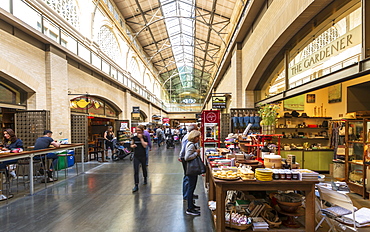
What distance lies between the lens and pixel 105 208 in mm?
4219

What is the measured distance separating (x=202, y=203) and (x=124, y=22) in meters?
15.9

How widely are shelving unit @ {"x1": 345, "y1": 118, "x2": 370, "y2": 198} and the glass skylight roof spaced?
37.3 ft

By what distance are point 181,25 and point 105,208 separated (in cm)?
1881

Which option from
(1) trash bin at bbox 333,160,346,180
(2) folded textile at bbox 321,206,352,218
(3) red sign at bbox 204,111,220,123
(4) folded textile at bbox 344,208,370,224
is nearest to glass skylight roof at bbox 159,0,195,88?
(3) red sign at bbox 204,111,220,123

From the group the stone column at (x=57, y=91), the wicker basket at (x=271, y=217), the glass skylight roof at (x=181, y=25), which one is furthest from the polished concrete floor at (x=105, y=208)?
the glass skylight roof at (x=181, y=25)

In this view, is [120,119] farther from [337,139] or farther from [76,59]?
[337,139]

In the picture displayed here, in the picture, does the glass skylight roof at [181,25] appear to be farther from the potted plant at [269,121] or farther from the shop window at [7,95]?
the potted plant at [269,121]

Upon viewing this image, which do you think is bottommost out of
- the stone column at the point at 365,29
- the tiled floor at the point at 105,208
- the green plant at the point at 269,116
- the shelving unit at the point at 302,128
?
the tiled floor at the point at 105,208

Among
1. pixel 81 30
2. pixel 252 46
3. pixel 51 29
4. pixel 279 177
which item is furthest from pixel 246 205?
pixel 81 30

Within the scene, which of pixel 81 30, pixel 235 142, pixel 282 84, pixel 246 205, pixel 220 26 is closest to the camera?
pixel 246 205

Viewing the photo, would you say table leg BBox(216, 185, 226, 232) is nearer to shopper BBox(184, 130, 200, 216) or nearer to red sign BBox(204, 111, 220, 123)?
shopper BBox(184, 130, 200, 216)

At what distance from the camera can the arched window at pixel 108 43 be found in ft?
42.6

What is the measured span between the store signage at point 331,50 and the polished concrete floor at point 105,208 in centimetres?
417

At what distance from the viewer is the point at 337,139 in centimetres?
650
